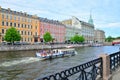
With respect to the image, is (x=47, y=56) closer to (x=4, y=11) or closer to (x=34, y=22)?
(x=4, y=11)

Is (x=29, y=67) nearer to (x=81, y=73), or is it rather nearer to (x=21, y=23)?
(x=81, y=73)

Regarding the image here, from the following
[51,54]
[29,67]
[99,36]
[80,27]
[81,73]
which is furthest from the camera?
[99,36]

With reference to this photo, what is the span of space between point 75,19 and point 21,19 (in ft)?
197

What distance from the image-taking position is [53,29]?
3733 inches

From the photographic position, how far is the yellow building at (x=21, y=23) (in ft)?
219

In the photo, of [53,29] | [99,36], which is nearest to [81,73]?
[53,29]

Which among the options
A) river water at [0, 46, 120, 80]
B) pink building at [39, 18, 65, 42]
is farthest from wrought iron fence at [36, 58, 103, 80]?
pink building at [39, 18, 65, 42]

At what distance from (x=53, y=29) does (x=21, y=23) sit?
23.3 meters

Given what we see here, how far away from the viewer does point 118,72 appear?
1052cm

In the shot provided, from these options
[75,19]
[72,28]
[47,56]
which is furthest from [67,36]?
[47,56]

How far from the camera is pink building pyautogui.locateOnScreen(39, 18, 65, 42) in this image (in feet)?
284

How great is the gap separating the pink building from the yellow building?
13.2 feet

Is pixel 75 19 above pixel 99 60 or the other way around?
above

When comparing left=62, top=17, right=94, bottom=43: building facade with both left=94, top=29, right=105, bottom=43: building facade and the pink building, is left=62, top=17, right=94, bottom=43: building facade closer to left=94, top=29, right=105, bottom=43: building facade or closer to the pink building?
left=94, top=29, right=105, bottom=43: building facade
